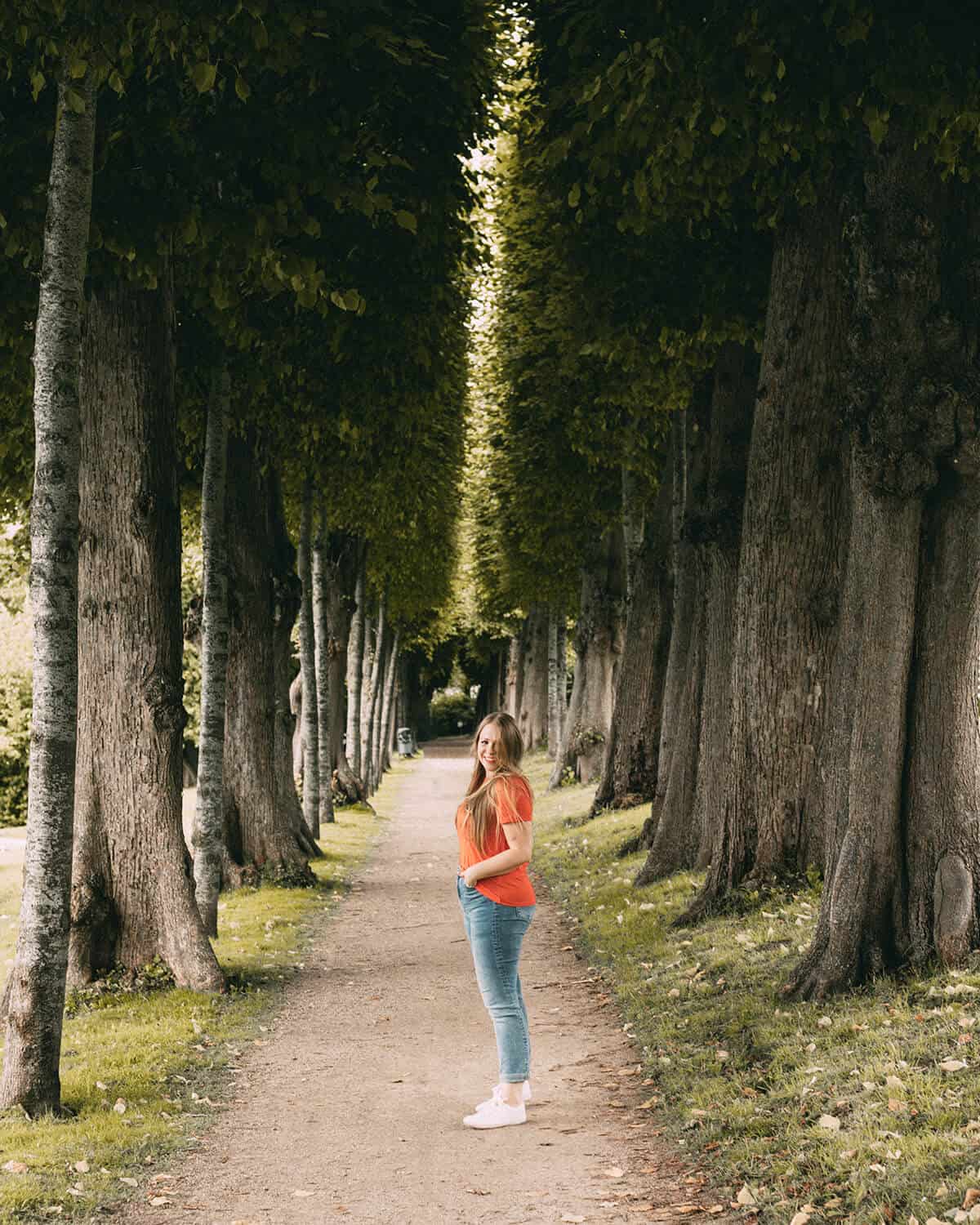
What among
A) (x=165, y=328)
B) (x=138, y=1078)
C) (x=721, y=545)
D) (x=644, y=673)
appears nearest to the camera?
(x=138, y=1078)

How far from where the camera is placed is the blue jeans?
6.99 metres

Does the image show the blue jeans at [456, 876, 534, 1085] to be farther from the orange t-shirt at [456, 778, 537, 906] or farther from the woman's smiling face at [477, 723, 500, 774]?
the woman's smiling face at [477, 723, 500, 774]

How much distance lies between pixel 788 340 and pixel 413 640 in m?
43.4

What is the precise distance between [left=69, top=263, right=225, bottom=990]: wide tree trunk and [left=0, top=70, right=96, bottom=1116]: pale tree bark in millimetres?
3086

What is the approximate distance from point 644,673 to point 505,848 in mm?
14228

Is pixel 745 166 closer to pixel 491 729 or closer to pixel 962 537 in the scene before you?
pixel 962 537

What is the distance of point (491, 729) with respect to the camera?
714 centimetres

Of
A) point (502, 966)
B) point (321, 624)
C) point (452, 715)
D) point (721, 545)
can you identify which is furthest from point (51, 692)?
point (452, 715)

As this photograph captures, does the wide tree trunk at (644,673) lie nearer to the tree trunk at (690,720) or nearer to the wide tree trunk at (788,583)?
the tree trunk at (690,720)

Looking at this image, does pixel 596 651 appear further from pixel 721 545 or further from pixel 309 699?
pixel 721 545

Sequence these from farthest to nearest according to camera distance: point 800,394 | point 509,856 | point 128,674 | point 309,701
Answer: point 309,701
point 800,394
point 128,674
point 509,856

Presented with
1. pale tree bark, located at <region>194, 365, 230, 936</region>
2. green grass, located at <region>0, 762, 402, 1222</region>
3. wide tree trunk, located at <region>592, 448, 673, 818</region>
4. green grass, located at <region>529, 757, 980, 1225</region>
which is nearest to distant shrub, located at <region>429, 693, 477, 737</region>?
wide tree trunk, located at <region>592, 448, 673, 818</region>

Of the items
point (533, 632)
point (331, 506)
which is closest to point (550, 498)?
point (331, 506)

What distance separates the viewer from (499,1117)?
7.05 m
